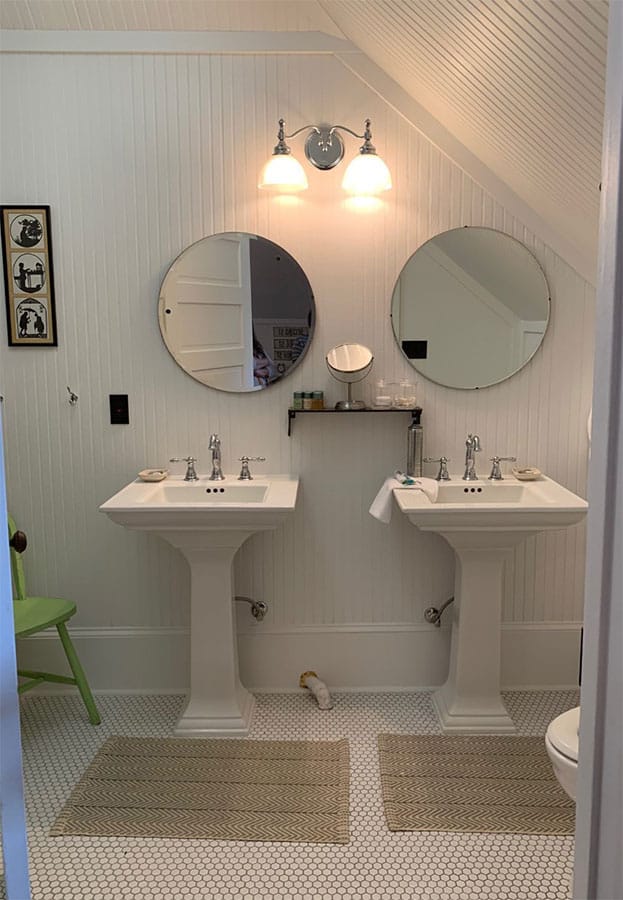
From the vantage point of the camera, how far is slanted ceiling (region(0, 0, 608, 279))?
5.42 feet

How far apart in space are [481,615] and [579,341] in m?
1.07

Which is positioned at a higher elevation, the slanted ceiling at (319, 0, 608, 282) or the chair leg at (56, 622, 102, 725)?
the slanted ceiling at (319, 0, 608, 282)

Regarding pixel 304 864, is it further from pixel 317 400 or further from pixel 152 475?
pixel 317 400

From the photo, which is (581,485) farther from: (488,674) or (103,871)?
(103,871)

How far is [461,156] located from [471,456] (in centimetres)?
108

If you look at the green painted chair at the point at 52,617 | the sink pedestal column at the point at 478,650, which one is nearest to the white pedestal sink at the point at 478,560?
the sink pedestal column at the point at 478,650

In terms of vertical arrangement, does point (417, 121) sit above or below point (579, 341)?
above

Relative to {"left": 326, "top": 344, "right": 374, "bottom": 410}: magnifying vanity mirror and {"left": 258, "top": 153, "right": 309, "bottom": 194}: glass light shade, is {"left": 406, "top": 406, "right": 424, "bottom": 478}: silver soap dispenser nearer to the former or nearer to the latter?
{"left": 326, "top": 344, "right": 374, "bottom": 410}: magnifying vanity mirror

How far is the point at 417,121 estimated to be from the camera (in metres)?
2.67

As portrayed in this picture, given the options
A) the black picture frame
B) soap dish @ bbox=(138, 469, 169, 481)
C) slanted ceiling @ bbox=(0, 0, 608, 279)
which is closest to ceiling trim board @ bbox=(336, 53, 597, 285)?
slanted ceiling @ bbox=(0, 0, 608, 279)

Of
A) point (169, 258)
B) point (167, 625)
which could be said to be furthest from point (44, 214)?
point (167, 625)

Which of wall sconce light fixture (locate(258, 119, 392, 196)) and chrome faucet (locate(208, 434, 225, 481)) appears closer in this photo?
wall sconce light fixture (locate(258, 119, 392, 196))

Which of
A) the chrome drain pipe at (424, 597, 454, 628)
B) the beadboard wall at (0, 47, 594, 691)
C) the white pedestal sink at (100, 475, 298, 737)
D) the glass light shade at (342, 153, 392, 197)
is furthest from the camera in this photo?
the chrome drain pipe at (424, 597, 454, 628)

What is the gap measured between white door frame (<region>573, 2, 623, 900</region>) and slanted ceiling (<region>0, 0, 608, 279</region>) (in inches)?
30.7
